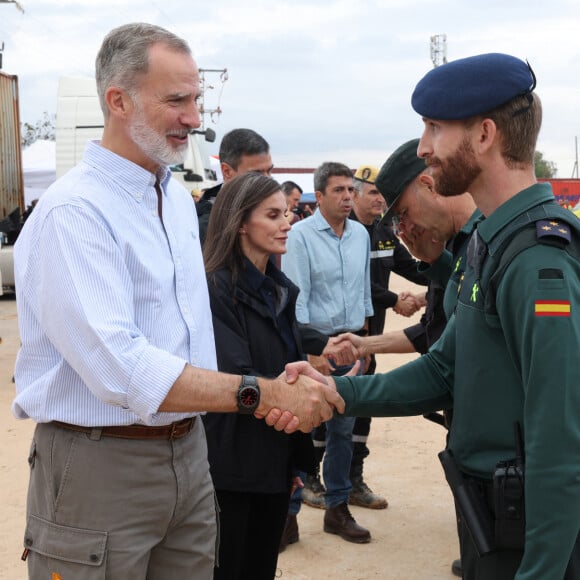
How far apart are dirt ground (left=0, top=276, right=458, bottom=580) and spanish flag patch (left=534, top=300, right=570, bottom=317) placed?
124 inches

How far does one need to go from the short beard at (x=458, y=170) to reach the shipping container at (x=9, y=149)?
11064 mm

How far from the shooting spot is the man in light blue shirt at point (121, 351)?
2.19 meters

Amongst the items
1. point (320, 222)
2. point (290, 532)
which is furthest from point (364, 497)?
point (320, 222)

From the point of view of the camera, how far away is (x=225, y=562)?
130 inches

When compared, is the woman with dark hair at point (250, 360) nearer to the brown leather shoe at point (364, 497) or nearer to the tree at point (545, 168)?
the brown leather shoe at point (364, 497)

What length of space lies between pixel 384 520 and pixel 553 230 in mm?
3874

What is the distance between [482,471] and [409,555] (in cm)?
294

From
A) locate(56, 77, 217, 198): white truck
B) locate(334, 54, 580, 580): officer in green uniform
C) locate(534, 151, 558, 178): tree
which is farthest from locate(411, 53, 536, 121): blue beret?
locate(534, 151, 558, 178): tree

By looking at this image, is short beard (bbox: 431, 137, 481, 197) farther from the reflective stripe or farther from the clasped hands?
the reflective stripe

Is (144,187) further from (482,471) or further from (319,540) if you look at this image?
(319,540)

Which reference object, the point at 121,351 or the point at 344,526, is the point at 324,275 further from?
the point at 121,351

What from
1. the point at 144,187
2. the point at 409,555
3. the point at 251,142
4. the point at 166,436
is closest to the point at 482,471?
the point at 166,436

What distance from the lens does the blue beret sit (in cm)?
217

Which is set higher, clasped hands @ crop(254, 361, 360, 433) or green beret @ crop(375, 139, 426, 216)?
green beret @ crop(375, 139, 426, 216)
